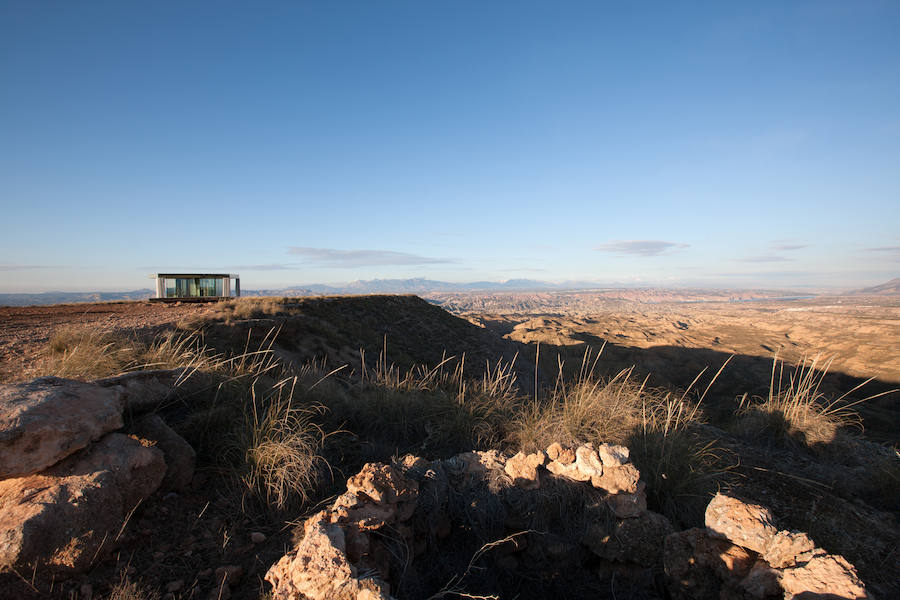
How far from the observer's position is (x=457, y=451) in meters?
4.86

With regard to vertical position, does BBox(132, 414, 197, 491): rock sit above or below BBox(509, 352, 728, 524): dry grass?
above

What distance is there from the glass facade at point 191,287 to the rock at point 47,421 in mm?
19954

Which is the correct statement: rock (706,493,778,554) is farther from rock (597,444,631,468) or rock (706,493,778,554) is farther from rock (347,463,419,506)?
rock (347,463,419,506)

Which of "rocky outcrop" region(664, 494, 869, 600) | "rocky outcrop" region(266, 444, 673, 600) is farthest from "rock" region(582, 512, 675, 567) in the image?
"rocky outcrop" region(664, 494, 869, 600)

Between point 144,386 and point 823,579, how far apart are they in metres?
5.60

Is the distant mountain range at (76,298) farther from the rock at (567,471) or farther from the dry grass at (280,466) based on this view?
the rock at (567,471)

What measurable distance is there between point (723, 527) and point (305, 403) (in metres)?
4.34

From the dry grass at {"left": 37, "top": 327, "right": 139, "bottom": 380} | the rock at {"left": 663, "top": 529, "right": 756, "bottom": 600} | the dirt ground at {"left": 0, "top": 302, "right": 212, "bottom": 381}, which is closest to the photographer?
A: the rock at {"left": 663, "top": 529, "right": 756, "bottom": 600}

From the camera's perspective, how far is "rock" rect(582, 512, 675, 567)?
332 centimetres

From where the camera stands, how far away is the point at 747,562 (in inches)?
112

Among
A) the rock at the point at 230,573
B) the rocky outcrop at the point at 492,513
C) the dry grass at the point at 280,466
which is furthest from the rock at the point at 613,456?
the rock at the point at 230,573

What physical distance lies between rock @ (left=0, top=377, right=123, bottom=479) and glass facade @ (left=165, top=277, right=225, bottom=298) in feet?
65.5

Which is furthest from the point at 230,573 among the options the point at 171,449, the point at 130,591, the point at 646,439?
the point at 646,439

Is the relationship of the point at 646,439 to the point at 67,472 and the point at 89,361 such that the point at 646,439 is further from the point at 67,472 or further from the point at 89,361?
the point at 89,361
